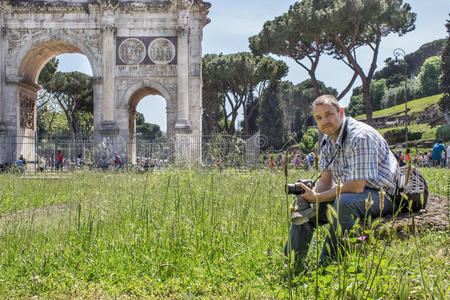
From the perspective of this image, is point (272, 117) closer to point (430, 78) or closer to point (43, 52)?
point (43, 52)

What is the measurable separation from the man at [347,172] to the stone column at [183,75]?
1605 centimetres

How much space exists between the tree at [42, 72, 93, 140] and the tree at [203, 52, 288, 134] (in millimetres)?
12971

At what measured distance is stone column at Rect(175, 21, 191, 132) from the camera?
19.2 metres

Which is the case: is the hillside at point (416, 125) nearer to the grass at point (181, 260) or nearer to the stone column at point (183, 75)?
the stone column at point (183, 75)

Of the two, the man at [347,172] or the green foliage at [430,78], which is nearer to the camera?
the man at [347,172]

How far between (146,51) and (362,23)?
1236 centimetres

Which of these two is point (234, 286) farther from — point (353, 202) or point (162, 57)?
point (162, 57)

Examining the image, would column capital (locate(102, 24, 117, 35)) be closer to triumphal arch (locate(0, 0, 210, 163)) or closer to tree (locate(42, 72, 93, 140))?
triumphal arch (locate(0, 0, 210, 163))

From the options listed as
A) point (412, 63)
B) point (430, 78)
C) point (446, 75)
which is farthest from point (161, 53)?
point (412, 63)

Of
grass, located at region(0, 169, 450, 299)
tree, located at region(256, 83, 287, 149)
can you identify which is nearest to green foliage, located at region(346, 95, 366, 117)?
tree, located at region(256, 83, 287, 149)

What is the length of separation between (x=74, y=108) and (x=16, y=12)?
24.1 metres

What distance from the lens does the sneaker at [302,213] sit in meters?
2.80

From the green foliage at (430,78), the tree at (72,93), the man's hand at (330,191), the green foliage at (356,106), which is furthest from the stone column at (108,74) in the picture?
the green foliage at (356,106)

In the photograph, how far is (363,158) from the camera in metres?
2.98
